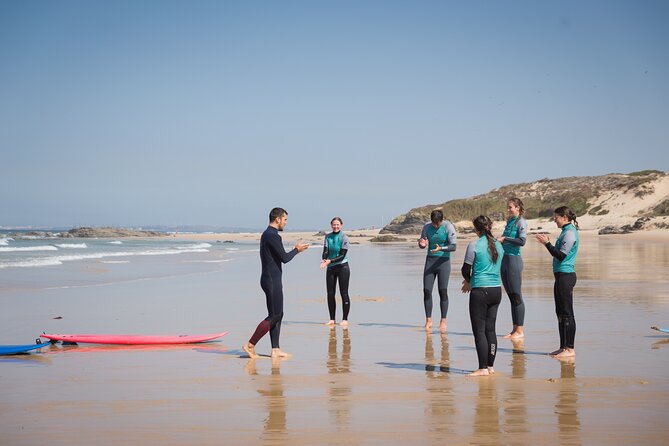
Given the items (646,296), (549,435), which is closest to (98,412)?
(549,435)

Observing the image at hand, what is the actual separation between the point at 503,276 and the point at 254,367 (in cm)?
383

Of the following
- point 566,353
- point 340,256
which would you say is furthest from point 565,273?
point 340,256

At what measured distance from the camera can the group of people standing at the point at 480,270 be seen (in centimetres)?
713

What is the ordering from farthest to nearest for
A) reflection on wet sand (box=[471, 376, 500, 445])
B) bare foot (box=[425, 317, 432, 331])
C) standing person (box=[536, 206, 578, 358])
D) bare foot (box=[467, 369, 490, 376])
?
bare foot (box=[425, 317, 432, 331]) → standing person (box=[536, 206, 578, 358]) → bare foot (box=[467, 369, 490, 376]) → reflection on wet sand (box=[471, 376, 500, 445])

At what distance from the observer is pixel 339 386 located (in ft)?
21.6

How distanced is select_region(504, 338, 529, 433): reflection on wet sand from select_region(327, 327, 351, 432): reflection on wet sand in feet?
4.10

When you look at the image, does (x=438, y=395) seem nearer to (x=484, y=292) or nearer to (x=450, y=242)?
(x=484, y=292)

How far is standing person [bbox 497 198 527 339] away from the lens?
9320 mm

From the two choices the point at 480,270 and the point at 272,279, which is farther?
the point at 272,279

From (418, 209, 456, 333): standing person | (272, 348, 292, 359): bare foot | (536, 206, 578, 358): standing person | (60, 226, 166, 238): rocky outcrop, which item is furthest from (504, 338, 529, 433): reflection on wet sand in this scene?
(60, 226, 166, 238): rocky outcrop

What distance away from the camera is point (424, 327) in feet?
34.3

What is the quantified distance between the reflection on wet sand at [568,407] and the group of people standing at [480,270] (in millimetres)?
698

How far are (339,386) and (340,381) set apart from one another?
215 millimetres

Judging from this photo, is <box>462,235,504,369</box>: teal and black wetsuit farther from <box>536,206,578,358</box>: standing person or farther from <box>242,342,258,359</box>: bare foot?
<box>242,342,258,359</box>: bare foot
